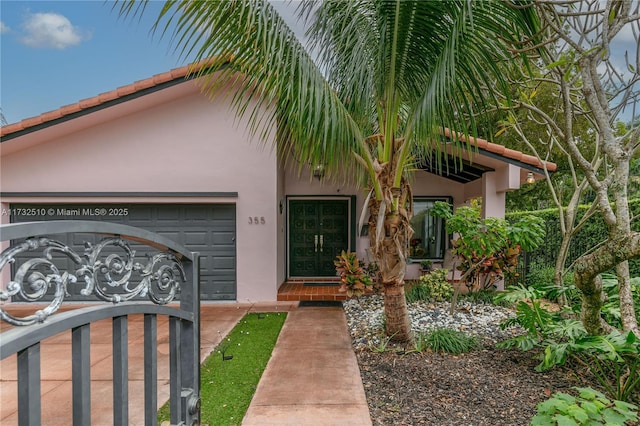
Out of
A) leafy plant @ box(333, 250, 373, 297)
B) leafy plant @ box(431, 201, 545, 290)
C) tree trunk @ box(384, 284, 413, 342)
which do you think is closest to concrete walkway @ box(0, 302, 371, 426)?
tree trunk @ box(384, 284, 413, 342)

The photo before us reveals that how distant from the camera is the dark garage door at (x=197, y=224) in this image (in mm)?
7641

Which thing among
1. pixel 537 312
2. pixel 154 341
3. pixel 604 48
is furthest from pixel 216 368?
pixel 604 48

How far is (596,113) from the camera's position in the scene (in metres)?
3.45

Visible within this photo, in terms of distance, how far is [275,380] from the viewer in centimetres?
378

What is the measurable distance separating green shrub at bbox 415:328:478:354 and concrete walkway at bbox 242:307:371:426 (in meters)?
1.02

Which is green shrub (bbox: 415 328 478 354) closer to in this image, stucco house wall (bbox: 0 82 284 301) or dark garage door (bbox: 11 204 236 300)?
stucco house wall (bbox: 0 82 284 301)

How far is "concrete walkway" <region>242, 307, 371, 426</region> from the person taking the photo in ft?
10.0

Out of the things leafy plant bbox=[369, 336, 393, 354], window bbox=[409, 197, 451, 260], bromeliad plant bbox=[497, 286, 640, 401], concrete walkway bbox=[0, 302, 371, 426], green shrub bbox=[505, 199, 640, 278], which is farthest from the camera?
window bbox=[409, 197, 451, 260]

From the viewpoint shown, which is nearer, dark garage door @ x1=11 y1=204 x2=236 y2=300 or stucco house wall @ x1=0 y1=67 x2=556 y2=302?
stucco house wall @ x1=0 y1=67 x2=556 y2=302

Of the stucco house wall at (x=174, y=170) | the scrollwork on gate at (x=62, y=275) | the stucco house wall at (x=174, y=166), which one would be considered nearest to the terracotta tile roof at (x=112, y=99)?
the stucco house wall at (x=174, y=170)

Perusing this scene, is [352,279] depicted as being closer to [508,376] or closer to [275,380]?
[275,380]

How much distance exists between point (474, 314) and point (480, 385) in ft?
9.11

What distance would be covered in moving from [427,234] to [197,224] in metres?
6.39

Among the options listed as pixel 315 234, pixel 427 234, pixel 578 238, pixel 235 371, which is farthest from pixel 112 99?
pixel 578 238
